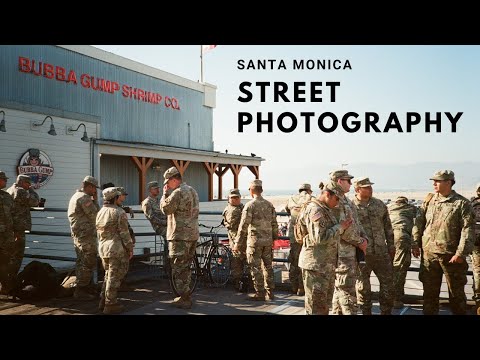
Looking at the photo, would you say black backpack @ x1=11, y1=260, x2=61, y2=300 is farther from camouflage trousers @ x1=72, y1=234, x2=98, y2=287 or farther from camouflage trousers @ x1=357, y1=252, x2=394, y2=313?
camouflage trousers @ x1=357, y1=252, x2=394, y2=313

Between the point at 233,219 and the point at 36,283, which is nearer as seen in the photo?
the point at 36,283

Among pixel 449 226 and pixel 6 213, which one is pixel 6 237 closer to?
pixel 6 213

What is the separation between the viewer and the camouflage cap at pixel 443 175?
19.1ft

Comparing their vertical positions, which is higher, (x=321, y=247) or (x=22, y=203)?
(x=22, y=203)

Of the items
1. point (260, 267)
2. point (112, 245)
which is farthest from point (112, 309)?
point (260, 267)

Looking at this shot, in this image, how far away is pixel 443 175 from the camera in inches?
229

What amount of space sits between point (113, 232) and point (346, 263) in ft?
11.1

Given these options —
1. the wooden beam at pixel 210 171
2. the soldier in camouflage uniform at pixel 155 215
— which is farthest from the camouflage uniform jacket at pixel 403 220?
the wooden beam at pixel 210 171

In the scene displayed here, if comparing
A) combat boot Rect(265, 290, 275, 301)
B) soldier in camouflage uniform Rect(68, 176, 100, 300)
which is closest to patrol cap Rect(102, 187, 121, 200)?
soldier in camouflage uniform Rect(68, 176, 100, 300)

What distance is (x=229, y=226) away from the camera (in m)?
8.29

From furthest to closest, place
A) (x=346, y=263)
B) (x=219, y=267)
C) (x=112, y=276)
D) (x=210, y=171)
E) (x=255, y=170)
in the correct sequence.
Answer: (x=255, y=170)
(x=210, y=171)
(x=219, y=267)
(x=112, y=276)
(x=346, y=263)

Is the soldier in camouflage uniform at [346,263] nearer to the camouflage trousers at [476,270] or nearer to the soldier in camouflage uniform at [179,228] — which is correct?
the camouflage trousers at [476,270]

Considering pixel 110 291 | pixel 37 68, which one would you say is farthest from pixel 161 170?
pixel 110 291
